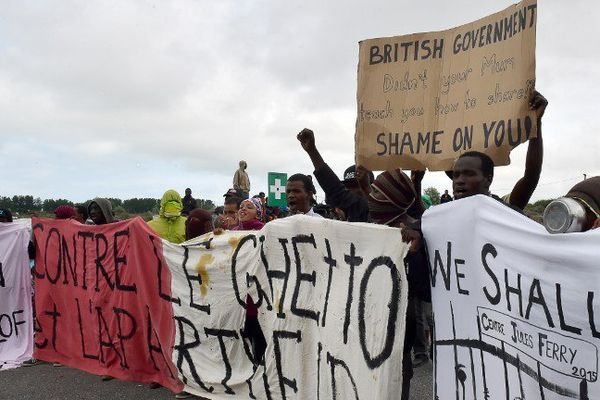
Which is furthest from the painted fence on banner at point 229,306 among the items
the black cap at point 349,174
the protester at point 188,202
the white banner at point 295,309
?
the protester at point 188,202

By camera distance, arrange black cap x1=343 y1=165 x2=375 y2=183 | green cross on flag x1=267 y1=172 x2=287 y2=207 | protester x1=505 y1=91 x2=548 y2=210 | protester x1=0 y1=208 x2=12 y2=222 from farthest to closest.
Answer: green cross on flag x1=267 y1=172 x2=287 y2=207
protester x1=0 y1=208 x2=12 y2=222
black cap x1=343 y1=165 x2=375 y2=183
protester x1=505 y1=91 x2=548 y2=210

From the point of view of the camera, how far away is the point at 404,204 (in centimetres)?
314

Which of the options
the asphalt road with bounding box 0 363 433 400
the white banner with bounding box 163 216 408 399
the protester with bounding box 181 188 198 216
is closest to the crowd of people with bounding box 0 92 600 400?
the white banner with bounding box 163 216 408 399

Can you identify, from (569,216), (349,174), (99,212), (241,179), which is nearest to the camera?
(569,216)

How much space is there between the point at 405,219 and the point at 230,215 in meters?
3.52

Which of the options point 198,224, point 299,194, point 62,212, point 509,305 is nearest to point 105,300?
point 198,224

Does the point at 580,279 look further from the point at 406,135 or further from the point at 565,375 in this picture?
the point at 406,135

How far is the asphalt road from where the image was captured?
179 inches

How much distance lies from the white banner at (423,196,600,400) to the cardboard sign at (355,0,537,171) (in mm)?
683

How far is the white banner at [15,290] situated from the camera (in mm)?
5953

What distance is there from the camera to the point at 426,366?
516 centimetres

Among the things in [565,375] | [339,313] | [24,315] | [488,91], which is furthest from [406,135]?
[24,315]

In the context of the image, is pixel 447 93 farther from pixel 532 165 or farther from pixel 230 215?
pixel 230 215

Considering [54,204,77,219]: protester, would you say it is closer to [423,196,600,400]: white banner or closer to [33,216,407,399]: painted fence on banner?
[33,216,407,399]: painted fence on banner
